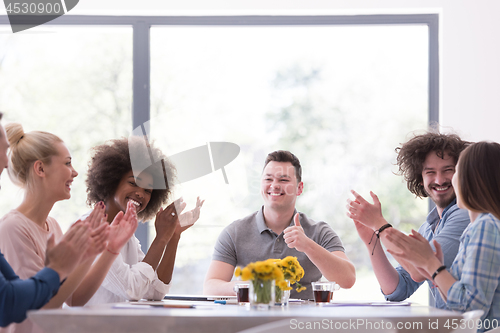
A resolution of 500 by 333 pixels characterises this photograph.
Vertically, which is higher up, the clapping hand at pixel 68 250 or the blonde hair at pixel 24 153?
the blonde hair at pixel 24 153

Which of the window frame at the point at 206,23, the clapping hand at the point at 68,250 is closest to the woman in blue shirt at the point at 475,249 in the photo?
the clapping hand at the point at 68,250

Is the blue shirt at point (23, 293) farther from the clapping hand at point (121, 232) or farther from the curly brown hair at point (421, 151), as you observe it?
Answer: the curly brown hair at point (421, 151)

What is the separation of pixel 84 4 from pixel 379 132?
220 centimetres

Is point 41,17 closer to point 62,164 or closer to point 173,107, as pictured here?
point 173,107

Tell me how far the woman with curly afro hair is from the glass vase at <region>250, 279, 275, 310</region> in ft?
1.95

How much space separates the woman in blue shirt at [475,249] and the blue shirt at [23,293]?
1183mm

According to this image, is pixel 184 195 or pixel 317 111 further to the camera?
pixel 317 111

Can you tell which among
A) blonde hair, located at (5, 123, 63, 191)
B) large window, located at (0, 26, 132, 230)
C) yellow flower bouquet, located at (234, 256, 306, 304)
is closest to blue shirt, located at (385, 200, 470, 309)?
yellow flower bouquet, located at (234, 256, 306, 304)

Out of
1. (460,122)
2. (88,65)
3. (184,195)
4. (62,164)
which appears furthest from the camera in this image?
(88,65)

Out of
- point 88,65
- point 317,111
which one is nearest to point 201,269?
point 317,111

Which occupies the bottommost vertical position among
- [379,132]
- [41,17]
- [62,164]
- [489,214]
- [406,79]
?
[489,214]

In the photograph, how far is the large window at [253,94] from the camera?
307 cm

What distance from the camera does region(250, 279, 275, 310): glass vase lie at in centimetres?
149

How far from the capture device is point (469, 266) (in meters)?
1.47
